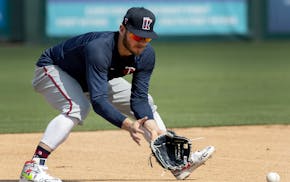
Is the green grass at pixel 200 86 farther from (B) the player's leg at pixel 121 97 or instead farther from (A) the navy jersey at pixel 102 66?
(A) the navy jersey at pixel 102 66

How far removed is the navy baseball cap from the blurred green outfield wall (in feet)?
53.1

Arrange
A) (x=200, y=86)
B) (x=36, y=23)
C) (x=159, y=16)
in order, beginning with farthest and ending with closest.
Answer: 1. (x=36, y=23)
2. (x=159, y=16)
3. (x=200, y=86)

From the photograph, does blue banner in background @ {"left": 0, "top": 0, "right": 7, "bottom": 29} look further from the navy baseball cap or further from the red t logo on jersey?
the navy baseball cap

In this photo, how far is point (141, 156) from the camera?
25.5 feet

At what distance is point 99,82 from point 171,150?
813mm

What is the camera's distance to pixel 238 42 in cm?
2267

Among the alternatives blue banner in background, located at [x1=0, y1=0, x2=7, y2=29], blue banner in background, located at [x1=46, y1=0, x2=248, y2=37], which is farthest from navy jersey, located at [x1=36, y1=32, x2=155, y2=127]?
blue banner in background, located at [x1=0, y1=0, x2=7, y2=29]

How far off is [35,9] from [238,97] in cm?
1050

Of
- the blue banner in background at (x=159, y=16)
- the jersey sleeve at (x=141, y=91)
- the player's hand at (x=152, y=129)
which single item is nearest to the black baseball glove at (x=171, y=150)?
the player's hand at (x=152, y=129)

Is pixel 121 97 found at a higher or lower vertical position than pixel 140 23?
lower

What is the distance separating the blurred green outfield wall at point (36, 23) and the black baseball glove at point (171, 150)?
15.9 meters

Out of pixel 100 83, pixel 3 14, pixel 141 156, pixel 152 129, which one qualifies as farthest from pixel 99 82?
pixel 3 14

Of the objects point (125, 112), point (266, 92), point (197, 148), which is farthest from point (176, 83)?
point (125, 112)

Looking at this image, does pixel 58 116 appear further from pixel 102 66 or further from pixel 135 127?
pixel 135 127
